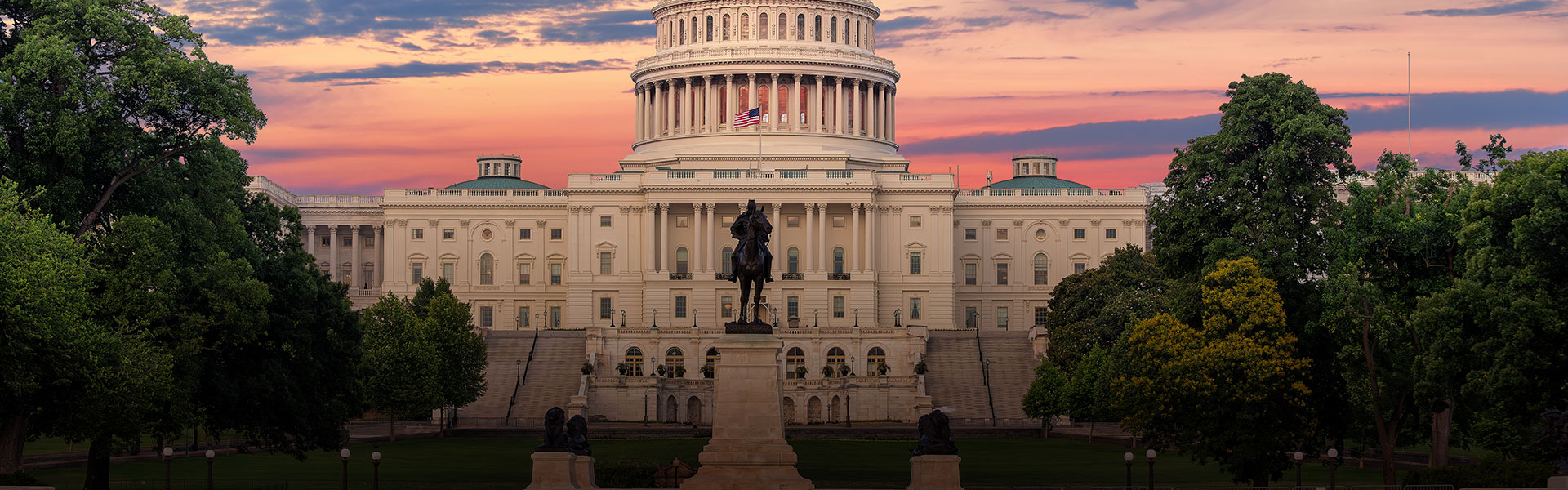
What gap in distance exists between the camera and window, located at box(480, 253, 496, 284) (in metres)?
134

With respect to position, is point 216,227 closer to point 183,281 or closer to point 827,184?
point 183,281

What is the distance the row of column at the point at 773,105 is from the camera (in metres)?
138

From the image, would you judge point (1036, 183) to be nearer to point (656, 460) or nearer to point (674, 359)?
point (674, 359)

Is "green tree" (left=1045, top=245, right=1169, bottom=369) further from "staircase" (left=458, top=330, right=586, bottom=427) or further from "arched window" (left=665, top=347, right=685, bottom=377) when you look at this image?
"staircase" (left=458, top=330, right=586, bottom=427)

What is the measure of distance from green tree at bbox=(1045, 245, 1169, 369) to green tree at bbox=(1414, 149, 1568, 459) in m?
33.0

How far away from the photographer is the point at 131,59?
44.0 metres

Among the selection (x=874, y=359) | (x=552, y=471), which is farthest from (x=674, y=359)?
(x=552, y=471)

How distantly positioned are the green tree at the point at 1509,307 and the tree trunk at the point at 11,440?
33.6 meters

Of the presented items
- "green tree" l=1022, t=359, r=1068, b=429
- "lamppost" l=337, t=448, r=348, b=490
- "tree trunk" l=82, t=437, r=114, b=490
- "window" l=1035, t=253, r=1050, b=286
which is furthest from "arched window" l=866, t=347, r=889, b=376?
"tree trunk" l=82, t=437, r=114, b=490

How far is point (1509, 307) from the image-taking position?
41156 mm

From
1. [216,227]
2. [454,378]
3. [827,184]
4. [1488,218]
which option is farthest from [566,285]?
[1488,218]

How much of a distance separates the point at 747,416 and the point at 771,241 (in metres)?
86.6

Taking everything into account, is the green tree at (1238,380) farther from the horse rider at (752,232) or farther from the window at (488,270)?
the window at (488,270)

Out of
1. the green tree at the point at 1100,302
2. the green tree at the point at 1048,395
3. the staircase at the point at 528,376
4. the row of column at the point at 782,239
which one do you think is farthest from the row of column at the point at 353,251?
the green tree at the point at 1048,395
